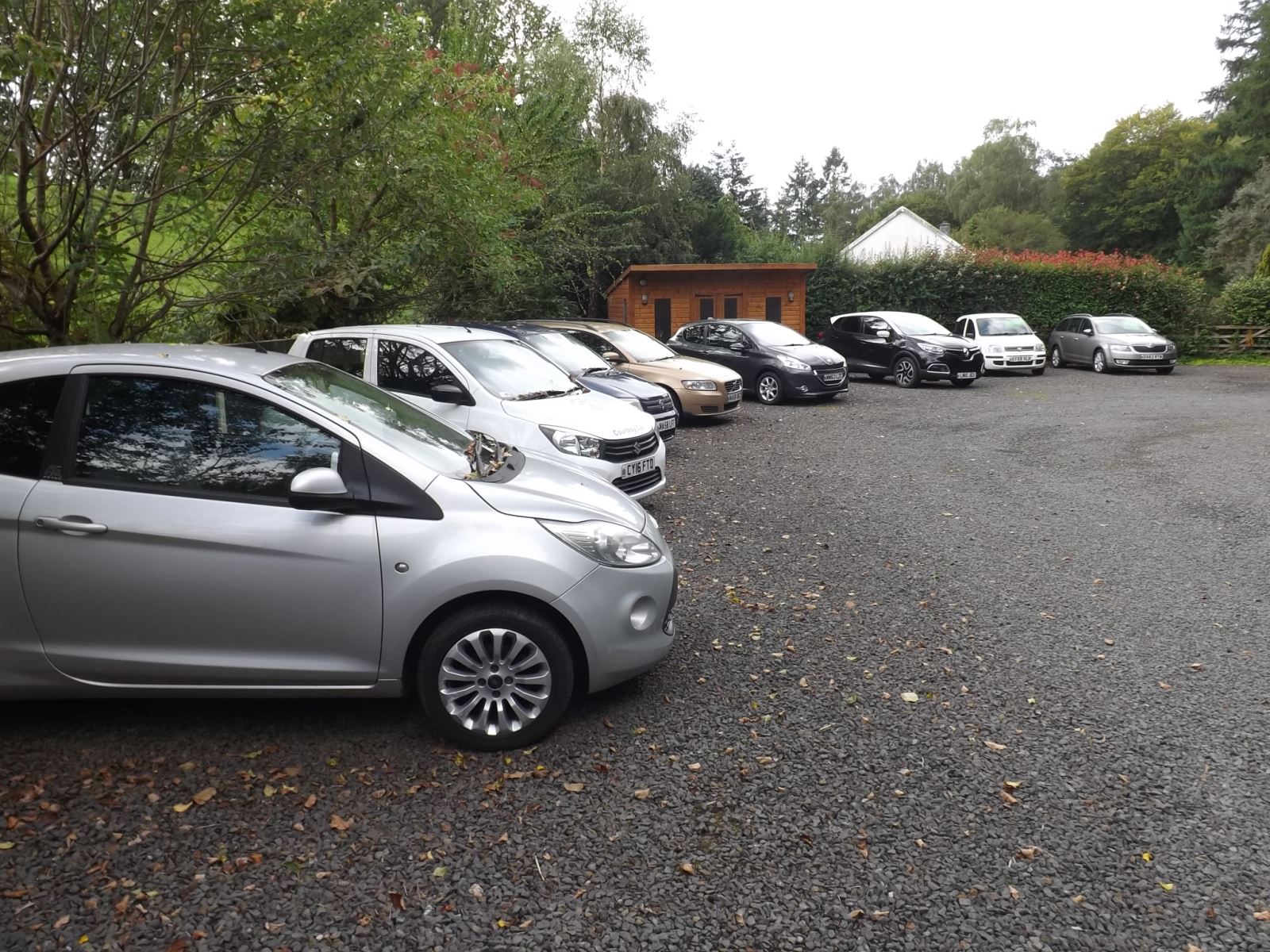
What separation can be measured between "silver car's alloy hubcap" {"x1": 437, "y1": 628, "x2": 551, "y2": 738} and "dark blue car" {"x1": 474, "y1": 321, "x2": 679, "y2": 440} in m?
7.34

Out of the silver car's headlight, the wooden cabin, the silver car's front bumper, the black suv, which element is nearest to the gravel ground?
the silver car's front bumper

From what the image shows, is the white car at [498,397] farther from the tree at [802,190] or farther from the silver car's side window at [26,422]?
the tree at [802,190]

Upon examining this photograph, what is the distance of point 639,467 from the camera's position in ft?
27.1

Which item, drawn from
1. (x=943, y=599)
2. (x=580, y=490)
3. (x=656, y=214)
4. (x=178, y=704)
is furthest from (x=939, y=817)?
(x=656, y=214)

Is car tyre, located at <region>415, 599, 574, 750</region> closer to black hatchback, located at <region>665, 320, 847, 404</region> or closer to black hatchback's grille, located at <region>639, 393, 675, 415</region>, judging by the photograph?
black hatchback's grille, located at <region>639, 393, 675, 415</region>

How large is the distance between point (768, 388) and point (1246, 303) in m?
18.7

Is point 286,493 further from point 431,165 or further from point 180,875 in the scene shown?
point 431,165

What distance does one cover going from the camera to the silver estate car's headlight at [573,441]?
7898 millimetres

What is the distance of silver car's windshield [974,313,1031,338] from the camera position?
24250 millimetres

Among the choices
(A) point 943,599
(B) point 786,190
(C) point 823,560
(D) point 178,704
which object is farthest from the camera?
(B) point 786,190

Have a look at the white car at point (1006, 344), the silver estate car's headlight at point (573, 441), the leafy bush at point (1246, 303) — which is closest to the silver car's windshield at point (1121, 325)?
the white car at point (1006, 344)

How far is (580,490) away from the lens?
15.3 ft

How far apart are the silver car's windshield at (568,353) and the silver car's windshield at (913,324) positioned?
11042 mm

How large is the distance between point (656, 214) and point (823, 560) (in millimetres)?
27746
